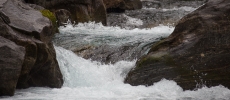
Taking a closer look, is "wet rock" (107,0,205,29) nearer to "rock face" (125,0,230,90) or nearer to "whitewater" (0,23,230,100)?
"whitewater" (0,23,230,100)

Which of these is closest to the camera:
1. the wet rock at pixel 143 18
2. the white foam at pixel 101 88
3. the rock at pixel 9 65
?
the rock at pixel 9 65

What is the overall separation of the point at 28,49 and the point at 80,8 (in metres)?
8.70

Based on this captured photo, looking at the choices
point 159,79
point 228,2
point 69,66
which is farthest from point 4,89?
point 228,2

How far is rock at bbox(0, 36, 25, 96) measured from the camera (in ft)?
24.7

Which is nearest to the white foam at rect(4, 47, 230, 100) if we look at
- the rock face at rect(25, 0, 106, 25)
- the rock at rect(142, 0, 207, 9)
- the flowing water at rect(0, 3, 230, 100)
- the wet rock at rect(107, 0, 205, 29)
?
the flowing water at rect(0, 3, 230, 100)

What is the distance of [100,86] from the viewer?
9406 mm

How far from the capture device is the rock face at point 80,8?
53.3 ft

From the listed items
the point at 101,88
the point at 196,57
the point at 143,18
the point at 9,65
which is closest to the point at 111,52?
the point at 101,88

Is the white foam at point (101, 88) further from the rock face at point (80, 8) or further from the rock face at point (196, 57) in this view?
the rock face at point (80, 8)

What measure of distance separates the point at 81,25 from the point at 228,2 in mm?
7677

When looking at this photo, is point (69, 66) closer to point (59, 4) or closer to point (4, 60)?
point (4, 60)

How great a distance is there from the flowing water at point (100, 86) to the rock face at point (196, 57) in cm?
20

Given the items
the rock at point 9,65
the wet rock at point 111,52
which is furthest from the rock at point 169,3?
the rock at point 9,65

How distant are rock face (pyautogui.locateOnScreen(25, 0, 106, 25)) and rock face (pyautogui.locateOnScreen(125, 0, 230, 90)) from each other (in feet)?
24.0
